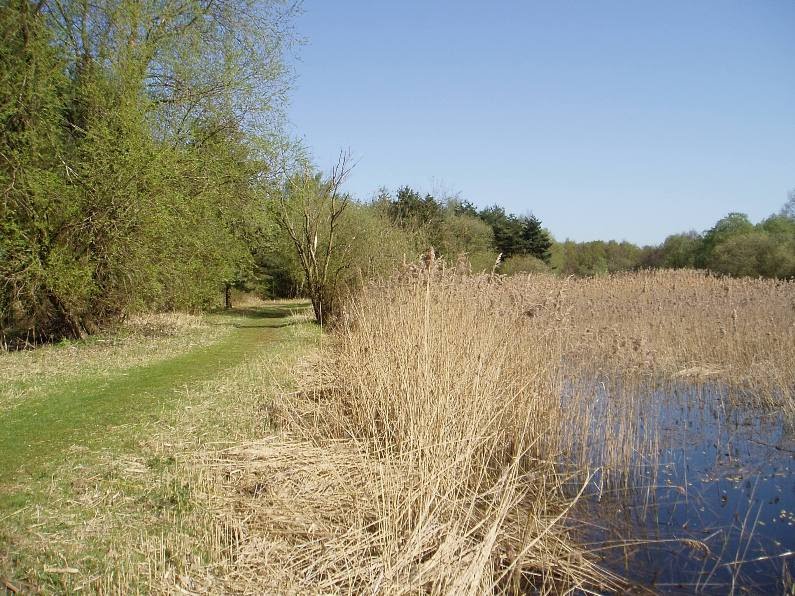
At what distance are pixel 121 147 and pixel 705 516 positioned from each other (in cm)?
1181

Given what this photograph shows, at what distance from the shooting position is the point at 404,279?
20.9 feet

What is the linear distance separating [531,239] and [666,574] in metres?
37.6

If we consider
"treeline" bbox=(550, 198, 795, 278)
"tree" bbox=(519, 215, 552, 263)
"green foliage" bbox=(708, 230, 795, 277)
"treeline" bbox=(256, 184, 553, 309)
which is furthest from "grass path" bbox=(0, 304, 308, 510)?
"tree" bbox=(519, 215, 552, 263)

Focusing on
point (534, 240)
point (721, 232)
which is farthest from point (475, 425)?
point (534, 240)

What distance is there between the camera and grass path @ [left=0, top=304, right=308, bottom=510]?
191 inches

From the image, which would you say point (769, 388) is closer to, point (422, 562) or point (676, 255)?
point (422, 562)

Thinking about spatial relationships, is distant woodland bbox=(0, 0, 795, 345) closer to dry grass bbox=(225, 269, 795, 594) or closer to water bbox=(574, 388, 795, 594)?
dry grass bbox=(225, 269, 795, 594)

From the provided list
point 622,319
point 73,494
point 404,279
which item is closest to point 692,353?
point 622,319

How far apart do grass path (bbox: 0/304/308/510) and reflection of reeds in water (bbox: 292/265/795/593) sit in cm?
198

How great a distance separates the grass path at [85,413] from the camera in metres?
4.86

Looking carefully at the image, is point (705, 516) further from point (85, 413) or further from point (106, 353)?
point (106, 353)

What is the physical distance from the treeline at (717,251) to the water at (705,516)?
479 inches

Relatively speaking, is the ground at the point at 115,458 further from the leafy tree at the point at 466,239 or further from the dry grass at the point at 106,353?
the leafy tree at the point at 466,239

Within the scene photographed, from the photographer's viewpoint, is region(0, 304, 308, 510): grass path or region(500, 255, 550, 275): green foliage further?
region(500, 255, 550, 275): green foliage
